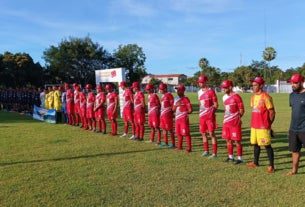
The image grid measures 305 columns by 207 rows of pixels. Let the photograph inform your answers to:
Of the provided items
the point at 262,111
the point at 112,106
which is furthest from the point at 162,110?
the point at 262,111

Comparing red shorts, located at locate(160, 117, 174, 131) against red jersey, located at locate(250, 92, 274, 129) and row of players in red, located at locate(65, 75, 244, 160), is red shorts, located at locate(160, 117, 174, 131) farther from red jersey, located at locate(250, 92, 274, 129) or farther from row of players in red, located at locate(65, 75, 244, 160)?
red jersey, located at locate(250, 92, 274, 129)

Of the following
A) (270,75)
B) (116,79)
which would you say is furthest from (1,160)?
(270,75)

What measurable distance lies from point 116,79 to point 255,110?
49.7ft

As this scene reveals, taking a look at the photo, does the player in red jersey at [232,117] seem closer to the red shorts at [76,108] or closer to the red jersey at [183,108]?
the red jersey at [183,108]

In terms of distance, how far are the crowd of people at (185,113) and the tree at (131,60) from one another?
4185 cm

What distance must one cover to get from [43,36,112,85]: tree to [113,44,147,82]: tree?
2388 millimetres

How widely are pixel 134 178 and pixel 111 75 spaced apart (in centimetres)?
1624

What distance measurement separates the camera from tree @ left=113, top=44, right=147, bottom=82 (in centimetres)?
6363

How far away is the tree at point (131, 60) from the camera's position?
6363 centimetres

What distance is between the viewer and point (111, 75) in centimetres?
2408

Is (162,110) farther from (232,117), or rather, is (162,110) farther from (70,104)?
(70,104)

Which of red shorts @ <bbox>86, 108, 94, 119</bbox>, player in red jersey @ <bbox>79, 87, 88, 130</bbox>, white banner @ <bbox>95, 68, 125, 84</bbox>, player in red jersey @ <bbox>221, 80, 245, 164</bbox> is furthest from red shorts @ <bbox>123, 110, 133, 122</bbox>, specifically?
white banner @ <bbox>95, 68, 125, 84</bbox>

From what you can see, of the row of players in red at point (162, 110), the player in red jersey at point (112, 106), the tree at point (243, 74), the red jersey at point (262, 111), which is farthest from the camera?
the tree at point (243, 74)

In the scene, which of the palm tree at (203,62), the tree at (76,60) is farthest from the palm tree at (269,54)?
the tree at (76,60)
